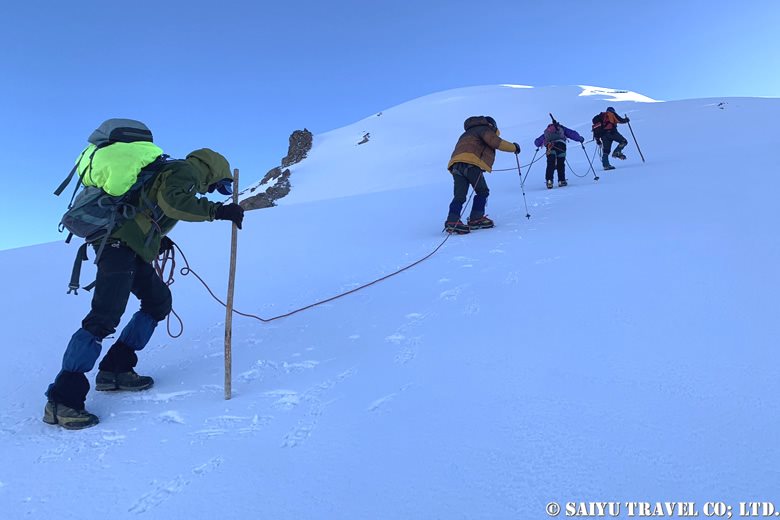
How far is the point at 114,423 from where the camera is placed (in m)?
2.43

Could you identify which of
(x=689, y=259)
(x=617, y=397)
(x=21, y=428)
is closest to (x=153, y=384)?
(x=21, y=428)

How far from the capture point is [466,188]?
242 inches

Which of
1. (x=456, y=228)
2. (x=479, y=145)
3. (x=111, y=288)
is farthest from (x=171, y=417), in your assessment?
(x=479, y=145)

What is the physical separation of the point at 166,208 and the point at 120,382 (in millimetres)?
1084

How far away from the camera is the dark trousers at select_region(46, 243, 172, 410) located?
8.07 feet

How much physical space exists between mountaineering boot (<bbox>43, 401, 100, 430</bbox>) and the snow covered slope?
53mm

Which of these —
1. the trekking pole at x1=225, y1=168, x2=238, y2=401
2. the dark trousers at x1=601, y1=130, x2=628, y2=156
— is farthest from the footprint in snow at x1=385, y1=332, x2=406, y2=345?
the dark trousers at x1=601, y1=130, x2=628, y2=156

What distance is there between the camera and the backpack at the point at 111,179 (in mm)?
2535

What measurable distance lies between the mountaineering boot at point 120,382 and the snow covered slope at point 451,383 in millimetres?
73

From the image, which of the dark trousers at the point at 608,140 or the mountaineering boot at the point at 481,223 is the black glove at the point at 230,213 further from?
the dark trousers at the point at 608,140

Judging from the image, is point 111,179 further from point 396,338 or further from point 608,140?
point 608,140

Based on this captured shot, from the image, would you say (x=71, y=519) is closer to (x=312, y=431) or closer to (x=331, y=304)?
(x=312, y=431)

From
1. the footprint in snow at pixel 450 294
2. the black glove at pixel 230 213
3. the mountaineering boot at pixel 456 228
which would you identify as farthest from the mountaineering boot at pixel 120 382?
the mountaineering boot at pixel 456 228

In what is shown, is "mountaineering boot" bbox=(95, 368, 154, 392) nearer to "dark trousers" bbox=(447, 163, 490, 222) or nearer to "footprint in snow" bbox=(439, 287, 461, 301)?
"footprint in snow" bbox=(439, 287, 461, 301)
